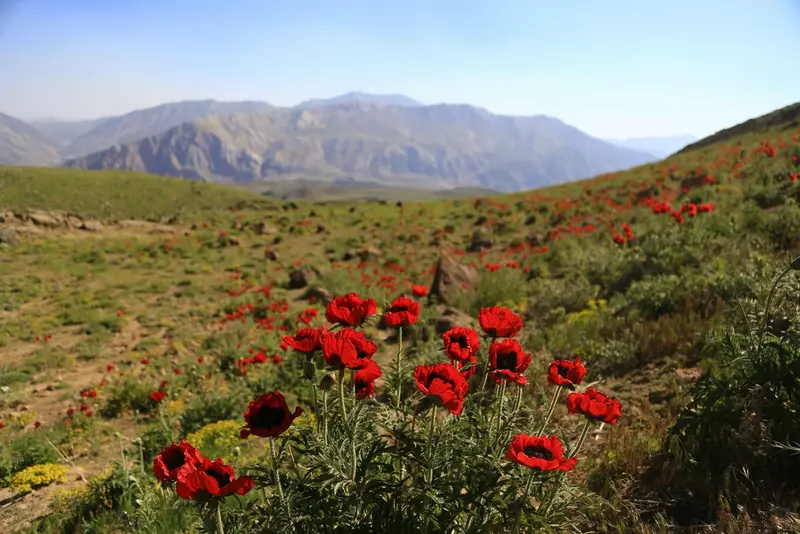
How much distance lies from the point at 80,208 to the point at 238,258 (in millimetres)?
52139

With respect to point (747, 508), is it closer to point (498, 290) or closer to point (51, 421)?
point (498, 290)

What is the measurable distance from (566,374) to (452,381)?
0.77 m

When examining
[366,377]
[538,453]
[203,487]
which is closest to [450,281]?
[366,377]

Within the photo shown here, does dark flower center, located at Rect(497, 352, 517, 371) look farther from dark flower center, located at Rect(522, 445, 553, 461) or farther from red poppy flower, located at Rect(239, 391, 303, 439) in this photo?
red poppy flower, located at Rect(239, 391, 303, 439)

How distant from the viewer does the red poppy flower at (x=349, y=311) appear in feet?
7.57

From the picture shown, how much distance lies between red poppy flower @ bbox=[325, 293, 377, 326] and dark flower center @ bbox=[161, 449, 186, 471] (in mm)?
963

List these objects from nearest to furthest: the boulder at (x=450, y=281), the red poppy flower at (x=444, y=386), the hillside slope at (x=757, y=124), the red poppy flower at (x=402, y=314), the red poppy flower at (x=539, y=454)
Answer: the red poppy flower at (x=539, y=454) < the red poppy flower at (x=444, y=386) < the red poppy flower at (x=402, y=314) < the boulder at (x=450, y=281) < the hillside slope at (x=757, y=124)

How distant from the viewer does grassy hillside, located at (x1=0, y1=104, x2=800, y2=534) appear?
79.7 inches

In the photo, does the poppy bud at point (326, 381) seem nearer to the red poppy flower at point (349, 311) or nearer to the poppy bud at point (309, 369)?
the poppy bud at point (309, 369)

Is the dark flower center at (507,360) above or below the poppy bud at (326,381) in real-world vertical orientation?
above

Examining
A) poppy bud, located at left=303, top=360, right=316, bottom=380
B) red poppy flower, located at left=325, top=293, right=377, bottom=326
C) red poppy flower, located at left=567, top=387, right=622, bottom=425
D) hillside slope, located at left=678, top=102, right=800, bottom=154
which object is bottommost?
red poppy flower, located at left=567, top=387, right=622, bottom=425

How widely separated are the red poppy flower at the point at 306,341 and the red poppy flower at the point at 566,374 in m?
1.20

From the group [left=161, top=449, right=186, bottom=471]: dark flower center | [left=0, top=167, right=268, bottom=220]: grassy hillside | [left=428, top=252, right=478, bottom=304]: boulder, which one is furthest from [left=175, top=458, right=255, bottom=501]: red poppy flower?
[left=0, top=167, right=268, bottom=220]: grassy hillside

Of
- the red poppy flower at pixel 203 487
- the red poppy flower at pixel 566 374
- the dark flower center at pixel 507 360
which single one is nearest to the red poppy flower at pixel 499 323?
the dark flower center at pixel 507 360
